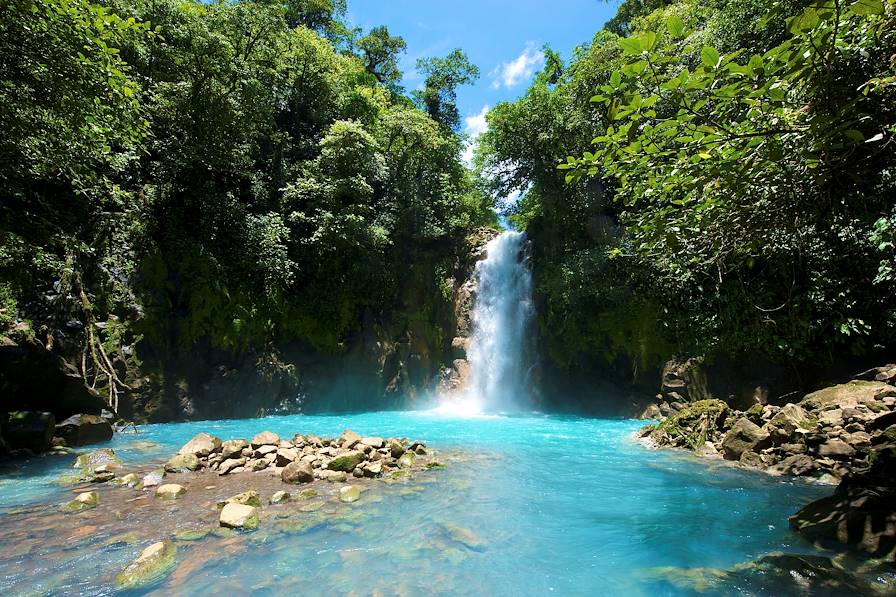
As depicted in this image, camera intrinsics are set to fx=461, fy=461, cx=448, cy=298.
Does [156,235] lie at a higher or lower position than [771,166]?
higher

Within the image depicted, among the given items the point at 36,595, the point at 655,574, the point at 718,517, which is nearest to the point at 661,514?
the point at 718,517

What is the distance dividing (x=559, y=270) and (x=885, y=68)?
1463cm

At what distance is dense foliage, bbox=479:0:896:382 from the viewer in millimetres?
2908

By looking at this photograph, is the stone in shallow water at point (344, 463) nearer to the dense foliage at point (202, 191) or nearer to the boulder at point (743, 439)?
the dense foliage at point (202, 191)

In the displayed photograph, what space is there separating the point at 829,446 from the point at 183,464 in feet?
33.8

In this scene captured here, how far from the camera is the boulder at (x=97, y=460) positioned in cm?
747

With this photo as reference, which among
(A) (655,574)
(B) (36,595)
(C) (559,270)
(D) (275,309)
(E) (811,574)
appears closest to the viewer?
(B) (36,595)

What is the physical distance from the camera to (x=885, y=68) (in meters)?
3.64

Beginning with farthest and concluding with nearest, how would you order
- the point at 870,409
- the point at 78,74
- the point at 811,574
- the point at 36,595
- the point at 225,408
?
1. the point at 225,408
2. the point at 870,409
3. the point at 78,74
4. the point at 811,574
5. the point at 36,595

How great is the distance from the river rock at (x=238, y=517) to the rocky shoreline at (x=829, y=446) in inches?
227

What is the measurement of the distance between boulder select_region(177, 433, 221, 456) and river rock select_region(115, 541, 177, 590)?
3900 millimetres

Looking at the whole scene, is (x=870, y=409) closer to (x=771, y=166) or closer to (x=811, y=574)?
(x=811, y=574)

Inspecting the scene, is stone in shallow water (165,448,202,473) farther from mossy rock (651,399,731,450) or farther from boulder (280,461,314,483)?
mossy rock (651,399,731,450)

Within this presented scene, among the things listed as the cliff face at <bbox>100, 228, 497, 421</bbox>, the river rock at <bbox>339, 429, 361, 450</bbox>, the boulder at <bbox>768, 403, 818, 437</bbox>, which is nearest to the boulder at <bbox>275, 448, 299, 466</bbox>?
the river rock at <bbox>339, 429, 361, 450</bbox>
